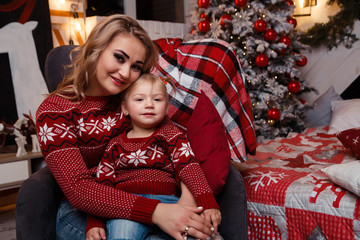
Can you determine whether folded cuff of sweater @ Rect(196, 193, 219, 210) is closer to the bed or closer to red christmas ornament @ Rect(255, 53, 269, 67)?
the bed

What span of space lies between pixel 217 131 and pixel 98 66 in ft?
1.79

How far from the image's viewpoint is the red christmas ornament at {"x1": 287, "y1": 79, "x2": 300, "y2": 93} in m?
3.39

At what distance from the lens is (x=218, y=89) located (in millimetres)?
1584

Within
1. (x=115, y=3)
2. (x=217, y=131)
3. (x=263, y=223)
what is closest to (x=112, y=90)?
(x=217, y=131)

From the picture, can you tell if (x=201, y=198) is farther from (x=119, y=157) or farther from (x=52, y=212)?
(x=52, y=212)

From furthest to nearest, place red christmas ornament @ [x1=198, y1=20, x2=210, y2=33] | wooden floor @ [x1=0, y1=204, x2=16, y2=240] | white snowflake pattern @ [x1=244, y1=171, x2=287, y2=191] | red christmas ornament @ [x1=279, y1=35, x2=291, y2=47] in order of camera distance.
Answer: red christmas ornament @ [x1=198, y1=20, x2=210, y2=33] → red christmas ornament @ [x1=279, y1=35, x2=291, y2=47] → wooden floor @ [x1=0, y1=204, x2=16, y2=240] → white snowflake pattern @ [x1=244, y1=171, x2=287, y2=191]

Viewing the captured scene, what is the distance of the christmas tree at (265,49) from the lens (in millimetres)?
3189

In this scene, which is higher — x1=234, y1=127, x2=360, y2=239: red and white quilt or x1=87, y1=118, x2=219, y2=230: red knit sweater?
x1=87, y1=118, x2=219, y2=230: red knit sweater

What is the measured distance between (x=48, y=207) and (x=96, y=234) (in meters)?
0.24

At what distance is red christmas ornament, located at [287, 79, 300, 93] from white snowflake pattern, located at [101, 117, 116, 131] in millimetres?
2451

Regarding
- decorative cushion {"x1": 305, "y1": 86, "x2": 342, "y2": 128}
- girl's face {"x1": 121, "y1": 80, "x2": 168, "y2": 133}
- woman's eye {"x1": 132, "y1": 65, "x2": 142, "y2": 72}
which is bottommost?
decorative cushion {"x1": 305, "y1": 86, "x2": 342, "y2": 128}

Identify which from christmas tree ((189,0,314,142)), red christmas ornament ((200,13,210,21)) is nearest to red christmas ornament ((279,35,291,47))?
christmas tree ((189,0,314,142))

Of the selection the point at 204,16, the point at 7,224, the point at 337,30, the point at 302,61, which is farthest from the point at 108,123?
the point at 337,30

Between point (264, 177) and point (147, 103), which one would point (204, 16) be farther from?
point (147, 103)
